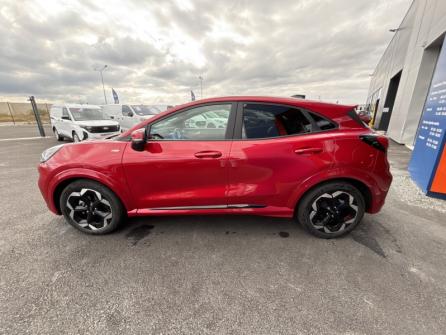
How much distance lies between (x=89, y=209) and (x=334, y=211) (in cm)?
298

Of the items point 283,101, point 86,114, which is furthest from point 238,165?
point 86,114

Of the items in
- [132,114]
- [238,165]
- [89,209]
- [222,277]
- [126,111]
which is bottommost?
[222,277]

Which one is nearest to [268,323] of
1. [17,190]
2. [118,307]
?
[118,307]

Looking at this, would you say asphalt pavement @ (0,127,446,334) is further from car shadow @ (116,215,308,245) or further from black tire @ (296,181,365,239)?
black tire @ (296,181,365,239)

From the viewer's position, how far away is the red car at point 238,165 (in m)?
2.23

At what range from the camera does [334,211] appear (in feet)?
7.95

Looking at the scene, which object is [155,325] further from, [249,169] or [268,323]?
[249,169]

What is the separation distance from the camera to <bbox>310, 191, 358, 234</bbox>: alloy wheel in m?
2.41

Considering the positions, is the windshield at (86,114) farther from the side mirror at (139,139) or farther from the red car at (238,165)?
the side mirror at (139,139)

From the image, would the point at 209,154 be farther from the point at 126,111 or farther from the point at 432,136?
the point at 126,111

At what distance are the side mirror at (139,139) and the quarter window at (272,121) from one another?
1.08 meters

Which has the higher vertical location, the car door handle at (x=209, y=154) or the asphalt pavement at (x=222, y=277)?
the car door handle at (x=209, y=154)

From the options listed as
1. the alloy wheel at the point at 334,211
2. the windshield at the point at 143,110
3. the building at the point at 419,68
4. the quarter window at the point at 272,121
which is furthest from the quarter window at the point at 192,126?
the windshield at the point at 143,110

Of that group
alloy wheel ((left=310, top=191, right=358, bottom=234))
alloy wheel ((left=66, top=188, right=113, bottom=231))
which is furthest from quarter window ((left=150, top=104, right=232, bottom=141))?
alloy wheel ((left=310, top=191, right=358, bottom=234))
